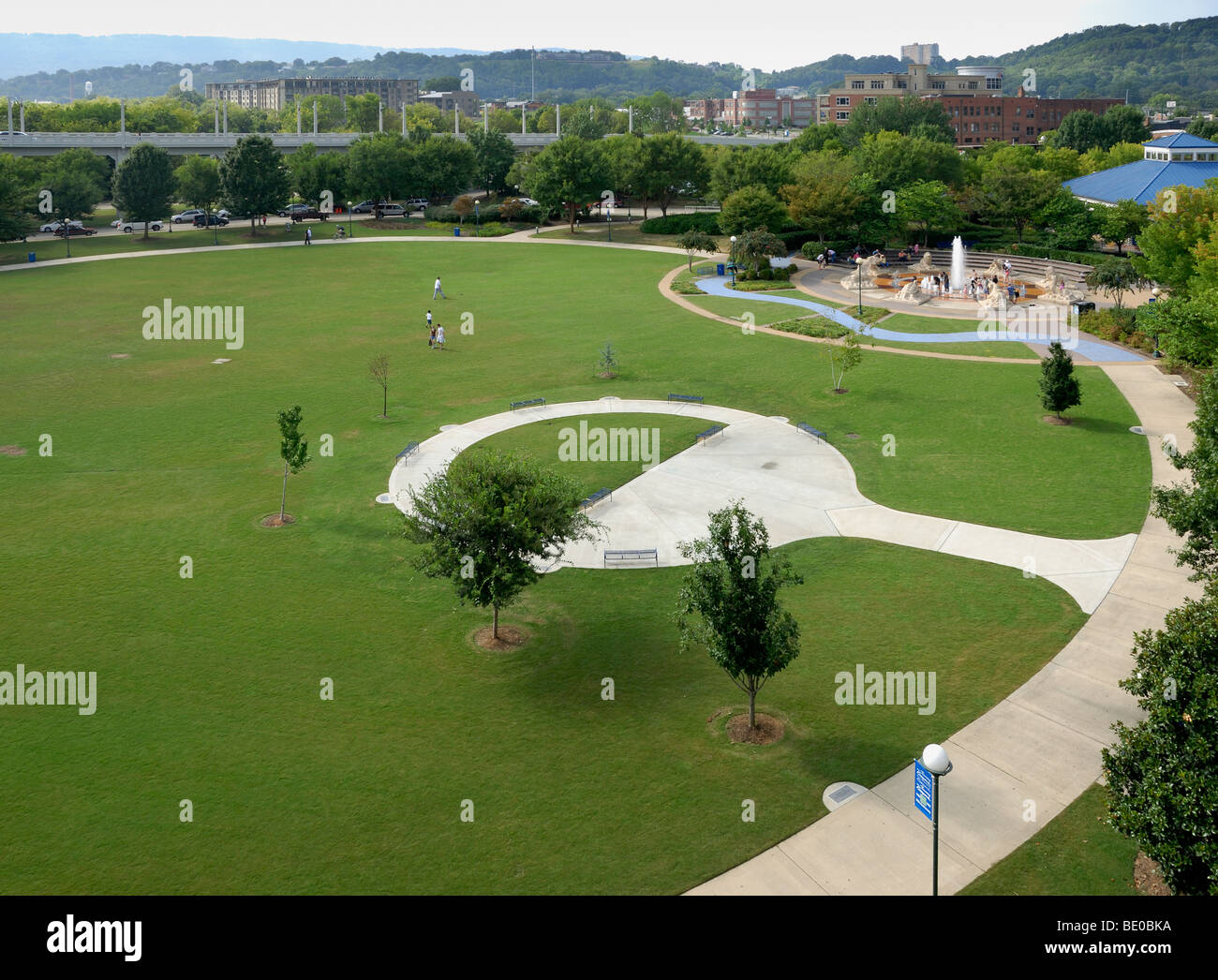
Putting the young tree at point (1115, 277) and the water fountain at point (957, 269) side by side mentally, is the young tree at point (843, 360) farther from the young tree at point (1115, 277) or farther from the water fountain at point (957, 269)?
the water fountain at point (957, 269)

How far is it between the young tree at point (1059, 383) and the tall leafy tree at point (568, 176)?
216 ft

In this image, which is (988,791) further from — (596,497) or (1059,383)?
(1059,383)

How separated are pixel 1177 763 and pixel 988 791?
454cm

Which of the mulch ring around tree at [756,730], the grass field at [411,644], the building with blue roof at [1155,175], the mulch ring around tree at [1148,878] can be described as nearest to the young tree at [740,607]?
the mulch ring around tree at [756,730]

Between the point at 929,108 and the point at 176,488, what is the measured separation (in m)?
134

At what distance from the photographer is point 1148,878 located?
54.7 ft

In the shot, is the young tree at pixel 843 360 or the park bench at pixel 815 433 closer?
the park bench at pixel 815 433

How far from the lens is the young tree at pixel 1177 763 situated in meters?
14.5
